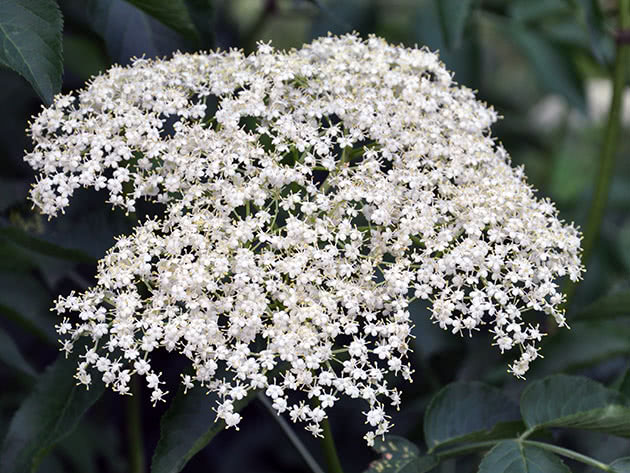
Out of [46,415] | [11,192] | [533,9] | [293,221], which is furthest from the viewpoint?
[533,9]

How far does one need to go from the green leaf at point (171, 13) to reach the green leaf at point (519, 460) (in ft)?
4.28

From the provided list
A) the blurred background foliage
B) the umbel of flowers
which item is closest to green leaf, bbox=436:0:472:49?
the blurred background foliage

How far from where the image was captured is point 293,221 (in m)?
1.67

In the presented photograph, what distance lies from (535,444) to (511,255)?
0.44 meters

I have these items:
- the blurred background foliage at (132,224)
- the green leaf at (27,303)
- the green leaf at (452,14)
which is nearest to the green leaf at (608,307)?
the blurred background foliage at (132,224)

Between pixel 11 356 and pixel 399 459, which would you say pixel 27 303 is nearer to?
pixel 11 356

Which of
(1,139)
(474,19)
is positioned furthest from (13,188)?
(474,19)

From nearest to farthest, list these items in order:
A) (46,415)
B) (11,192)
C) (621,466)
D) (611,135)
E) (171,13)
Answer: (621,466)
(46,415)
(171,13)
(11,192)
(611,135)

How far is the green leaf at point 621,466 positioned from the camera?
1790mm

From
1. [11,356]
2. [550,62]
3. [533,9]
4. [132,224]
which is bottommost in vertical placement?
[11,356]

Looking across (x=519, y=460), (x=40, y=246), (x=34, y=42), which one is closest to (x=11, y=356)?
(x=40, y=246)

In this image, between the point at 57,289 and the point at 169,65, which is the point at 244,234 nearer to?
the point at 169,65

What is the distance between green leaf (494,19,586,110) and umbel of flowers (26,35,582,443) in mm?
1484

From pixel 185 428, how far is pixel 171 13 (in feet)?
3.43
